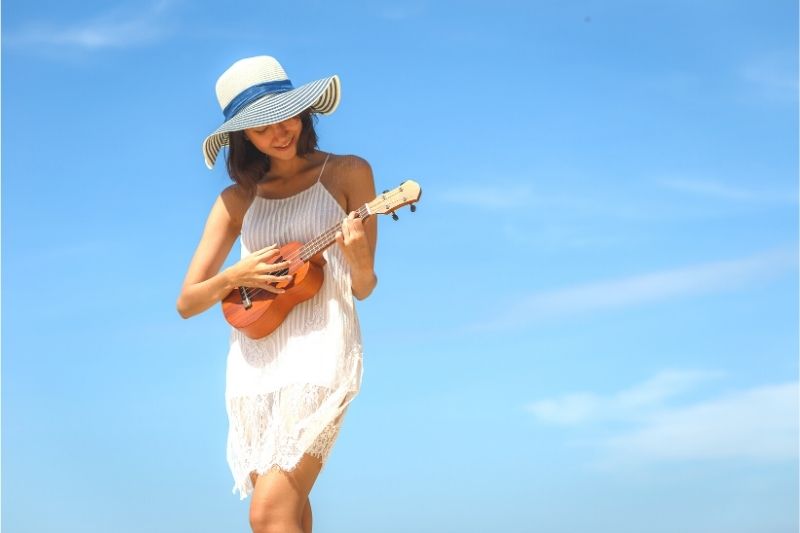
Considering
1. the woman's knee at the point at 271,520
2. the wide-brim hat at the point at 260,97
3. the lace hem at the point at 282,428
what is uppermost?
the wide-brim hat at the point at 260,97

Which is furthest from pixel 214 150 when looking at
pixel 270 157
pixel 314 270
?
pixel 314 270

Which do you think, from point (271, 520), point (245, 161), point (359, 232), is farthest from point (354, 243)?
point (271, 520)

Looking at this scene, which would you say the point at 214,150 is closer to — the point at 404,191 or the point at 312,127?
the point at 312,127

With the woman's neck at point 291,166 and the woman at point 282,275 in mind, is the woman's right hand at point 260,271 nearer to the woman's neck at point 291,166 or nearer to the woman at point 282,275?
the woman at point 282,275

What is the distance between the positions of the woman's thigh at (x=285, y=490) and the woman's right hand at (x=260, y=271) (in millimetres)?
763

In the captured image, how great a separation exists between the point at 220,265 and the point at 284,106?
904 millimetres

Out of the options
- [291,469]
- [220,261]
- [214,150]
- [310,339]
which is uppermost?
[214,150]

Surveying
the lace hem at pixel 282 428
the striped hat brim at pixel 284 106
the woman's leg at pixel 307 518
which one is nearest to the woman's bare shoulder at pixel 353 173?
the striped hat brim at pixel 284 106

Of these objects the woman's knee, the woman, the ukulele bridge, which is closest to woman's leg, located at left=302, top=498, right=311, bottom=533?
the woman

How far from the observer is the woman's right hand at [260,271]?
18.9ft

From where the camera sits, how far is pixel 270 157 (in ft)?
20.0

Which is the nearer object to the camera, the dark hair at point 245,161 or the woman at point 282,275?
the woman at point 282,275

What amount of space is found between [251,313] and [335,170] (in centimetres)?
73

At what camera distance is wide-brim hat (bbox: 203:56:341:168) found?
18.7 ft
